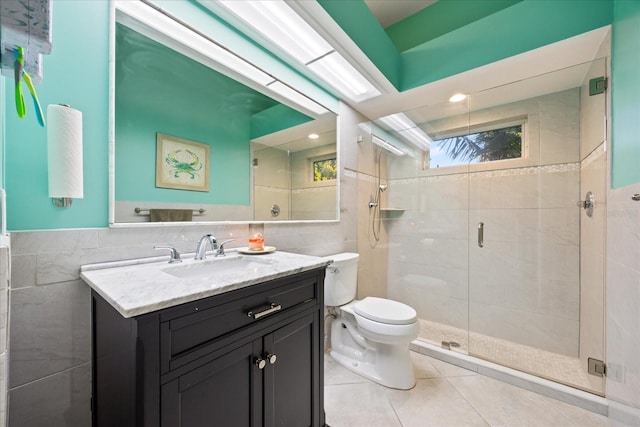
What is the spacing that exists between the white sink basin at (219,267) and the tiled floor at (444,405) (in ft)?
3.23

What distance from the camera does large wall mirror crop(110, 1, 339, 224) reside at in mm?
1128

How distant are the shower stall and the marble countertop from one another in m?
1.74

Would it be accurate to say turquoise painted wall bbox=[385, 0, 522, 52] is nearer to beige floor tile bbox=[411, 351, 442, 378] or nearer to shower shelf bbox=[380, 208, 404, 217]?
shower shelf bbox=[380, 208, 404, 217]

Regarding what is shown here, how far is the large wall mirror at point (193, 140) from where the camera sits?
3.70 ft

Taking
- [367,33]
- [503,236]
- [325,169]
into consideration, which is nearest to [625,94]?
[503,236]

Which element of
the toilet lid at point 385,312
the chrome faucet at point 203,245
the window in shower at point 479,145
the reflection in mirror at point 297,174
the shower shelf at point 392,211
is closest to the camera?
the chrome faucet at point 203,245

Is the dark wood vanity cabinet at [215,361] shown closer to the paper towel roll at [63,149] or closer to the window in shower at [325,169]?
the paper towel roll at [63,149]

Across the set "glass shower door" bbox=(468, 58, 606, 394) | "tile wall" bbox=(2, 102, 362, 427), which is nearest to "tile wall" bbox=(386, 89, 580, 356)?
"glass shower door" bbox=(468, 58, 606, 394)

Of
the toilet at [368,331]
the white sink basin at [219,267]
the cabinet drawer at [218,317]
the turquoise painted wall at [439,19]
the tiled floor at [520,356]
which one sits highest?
the turquoise painted wall at [439,19]

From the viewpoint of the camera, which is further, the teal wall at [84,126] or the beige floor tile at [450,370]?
the beige floor tile at [450,370]

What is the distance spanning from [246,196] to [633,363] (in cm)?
207

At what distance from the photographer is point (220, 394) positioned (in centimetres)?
82

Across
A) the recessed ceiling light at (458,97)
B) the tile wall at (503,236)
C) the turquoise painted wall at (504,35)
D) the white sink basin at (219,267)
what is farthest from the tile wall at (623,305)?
the white sink basin at (219,267)

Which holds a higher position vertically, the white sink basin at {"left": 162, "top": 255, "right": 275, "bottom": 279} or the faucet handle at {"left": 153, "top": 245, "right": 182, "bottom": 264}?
the faucet handle at {"left": 153, "top": 245, "right": 182, "bottom": 264}
